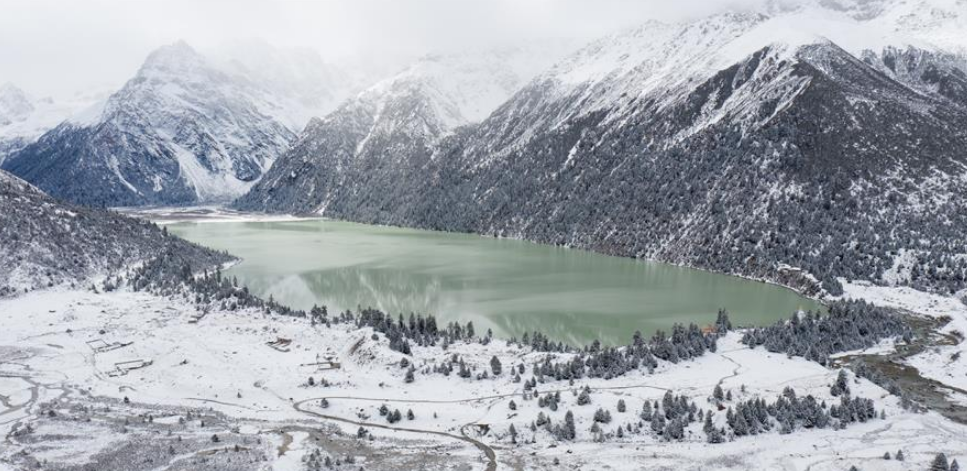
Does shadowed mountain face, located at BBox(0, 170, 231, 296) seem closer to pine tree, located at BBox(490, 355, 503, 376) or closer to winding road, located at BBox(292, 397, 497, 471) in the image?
winding road, located at BBox(292, 397, 497, 471)

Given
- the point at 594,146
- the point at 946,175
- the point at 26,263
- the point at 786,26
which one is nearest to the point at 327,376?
the point at 26,263

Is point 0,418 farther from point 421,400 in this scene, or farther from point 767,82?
point 767,82

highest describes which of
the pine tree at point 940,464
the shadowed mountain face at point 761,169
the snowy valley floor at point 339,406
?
the shadowed mountain face at point 761,169

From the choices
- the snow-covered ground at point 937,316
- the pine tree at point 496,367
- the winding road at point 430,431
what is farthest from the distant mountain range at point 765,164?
the winding road at point 430,431

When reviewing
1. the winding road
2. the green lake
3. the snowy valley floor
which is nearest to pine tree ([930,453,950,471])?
the snowy valley floor

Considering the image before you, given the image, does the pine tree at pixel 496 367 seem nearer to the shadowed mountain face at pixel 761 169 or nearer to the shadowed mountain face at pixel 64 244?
the shadowed mountain face at pixel 761 169

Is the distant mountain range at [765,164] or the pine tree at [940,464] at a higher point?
the distant mountain range at [765,164]

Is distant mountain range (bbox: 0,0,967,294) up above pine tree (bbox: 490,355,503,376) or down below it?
above
